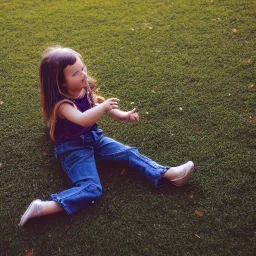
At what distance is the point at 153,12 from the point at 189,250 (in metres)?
3.38

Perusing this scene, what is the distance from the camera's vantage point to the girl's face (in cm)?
231

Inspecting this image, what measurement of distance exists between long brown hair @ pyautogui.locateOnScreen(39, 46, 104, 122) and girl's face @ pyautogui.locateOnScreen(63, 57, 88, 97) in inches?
1.0

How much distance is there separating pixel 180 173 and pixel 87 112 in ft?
2.62

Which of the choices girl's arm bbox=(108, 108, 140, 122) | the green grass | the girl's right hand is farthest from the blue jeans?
the girl's right hand

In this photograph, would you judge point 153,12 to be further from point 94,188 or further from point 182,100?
point 94,188

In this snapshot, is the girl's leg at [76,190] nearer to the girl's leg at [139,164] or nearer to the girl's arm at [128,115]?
the girl's leg at [139,164]

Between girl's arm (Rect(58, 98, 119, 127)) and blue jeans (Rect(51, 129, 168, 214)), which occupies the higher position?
girl's arm (Rect(58, 98, 119, 127))

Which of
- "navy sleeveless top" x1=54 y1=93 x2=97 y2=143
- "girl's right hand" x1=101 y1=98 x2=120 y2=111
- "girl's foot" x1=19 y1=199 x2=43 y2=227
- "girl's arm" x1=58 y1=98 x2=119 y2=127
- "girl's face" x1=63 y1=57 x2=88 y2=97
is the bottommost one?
"girl's foot" x1=19 y1=199 x2=43 y2=227

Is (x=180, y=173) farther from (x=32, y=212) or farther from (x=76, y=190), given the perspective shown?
(x=32, y=212)

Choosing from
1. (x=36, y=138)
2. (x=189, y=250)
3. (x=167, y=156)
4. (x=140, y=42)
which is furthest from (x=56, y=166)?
(x=140, y=42)

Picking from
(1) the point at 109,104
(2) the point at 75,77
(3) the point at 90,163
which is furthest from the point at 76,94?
(3) the point at 90,163

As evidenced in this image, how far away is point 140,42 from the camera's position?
4004 mm

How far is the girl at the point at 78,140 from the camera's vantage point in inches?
90.6

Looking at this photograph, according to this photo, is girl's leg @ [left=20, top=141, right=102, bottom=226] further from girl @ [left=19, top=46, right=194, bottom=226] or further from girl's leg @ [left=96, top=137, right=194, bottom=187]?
girl's leg @ [left=96, top=137, right=194, bottom=187]
